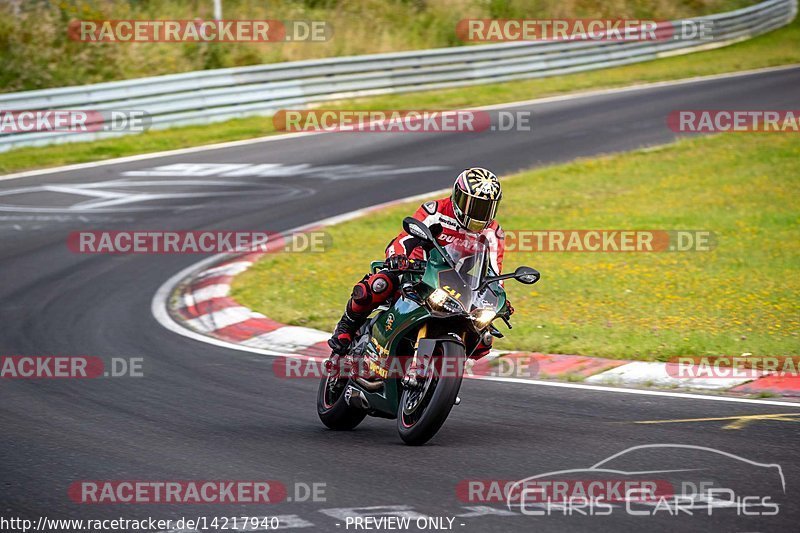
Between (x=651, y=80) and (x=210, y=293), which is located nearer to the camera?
(x=210, y=293)

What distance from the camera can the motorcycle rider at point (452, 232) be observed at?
6.77 metres

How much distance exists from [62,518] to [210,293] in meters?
7.10

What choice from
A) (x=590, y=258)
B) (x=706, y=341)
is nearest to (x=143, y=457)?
(x=706, y=341)

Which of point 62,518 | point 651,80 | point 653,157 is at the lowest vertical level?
point 62,518

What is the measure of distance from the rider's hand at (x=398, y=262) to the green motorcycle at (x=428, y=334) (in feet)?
0.16

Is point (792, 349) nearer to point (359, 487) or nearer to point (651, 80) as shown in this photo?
point (359, 487)

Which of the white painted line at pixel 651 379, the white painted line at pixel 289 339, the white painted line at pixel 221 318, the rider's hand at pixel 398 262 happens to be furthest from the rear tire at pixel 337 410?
the white painted line at pixel 221 318

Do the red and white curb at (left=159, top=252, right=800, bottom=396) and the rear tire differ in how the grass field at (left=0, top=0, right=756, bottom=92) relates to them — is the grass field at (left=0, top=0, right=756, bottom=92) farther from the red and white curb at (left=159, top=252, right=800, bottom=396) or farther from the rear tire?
the rear tire

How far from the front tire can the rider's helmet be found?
2.73ft

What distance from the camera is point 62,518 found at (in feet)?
17.9

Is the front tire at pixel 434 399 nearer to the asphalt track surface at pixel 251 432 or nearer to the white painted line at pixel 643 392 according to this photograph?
the asphalt track surface at pixel 251 432

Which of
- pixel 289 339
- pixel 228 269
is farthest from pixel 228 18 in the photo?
pixel 289 339

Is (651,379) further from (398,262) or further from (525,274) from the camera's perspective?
(398,262)

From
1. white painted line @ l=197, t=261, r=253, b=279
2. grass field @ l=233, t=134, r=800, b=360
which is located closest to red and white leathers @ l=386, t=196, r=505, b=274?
grass field @ l=233, t=134, r=800, b=360
